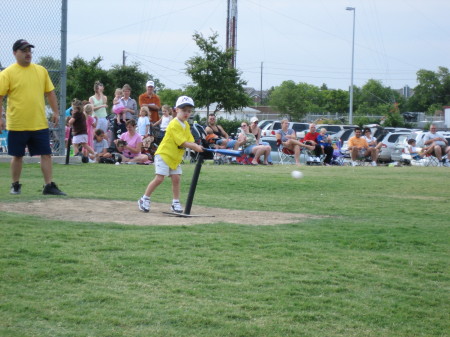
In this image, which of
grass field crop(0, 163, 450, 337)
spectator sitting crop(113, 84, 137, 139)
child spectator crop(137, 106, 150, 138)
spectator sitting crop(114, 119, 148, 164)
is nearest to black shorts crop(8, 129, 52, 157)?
grass field crop(0, 163, 450, 337)

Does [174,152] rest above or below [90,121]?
below

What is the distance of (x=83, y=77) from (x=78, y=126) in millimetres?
28503

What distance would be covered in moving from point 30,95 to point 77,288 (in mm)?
5656

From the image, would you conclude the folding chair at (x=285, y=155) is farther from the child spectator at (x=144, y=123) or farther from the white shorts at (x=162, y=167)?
the white shorts at (x=162, y=167)

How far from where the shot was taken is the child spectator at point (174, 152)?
386 inches

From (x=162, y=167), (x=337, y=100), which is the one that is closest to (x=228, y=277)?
(x=162, y=167)

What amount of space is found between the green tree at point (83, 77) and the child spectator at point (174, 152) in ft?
118

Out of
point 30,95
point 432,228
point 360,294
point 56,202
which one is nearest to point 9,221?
point 56,202

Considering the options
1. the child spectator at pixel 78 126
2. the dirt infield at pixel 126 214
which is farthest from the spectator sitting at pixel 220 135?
the dirt infield at pixel 126 214

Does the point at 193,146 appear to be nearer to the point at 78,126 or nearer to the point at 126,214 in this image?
the point at 126,214

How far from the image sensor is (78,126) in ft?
60.7

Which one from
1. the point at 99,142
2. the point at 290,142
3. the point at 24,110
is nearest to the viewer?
the point at 24,110

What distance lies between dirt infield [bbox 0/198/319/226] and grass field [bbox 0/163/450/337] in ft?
1.06

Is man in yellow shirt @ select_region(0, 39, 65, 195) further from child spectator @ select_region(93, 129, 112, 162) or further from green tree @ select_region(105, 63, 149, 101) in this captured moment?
green tree @ select_region(105, 63, 149, 101)
